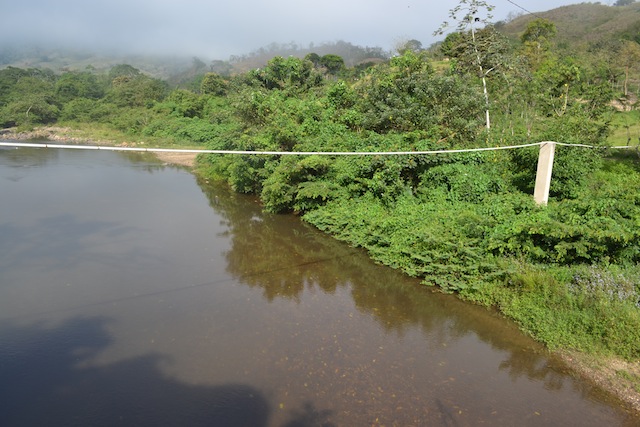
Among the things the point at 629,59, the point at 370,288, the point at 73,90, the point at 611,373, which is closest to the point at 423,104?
the point at 370,288

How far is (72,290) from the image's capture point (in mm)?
8508

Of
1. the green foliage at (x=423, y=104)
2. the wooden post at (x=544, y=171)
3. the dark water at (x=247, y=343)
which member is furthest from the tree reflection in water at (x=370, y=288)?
the green foliage at (x=423, y=104)

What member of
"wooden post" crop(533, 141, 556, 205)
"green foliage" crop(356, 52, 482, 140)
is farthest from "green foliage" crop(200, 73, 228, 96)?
"wooden post" crop(533, 141, 556, 205)

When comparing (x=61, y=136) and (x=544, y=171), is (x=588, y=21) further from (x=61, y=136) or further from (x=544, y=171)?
(x=61, y=136)

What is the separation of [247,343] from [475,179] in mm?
6666

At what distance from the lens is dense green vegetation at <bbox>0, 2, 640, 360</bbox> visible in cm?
718

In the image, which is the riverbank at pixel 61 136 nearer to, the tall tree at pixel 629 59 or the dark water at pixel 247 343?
the dark water at pixel 247 343

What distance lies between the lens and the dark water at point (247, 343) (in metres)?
5.41

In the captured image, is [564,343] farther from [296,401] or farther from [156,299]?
[156,299]

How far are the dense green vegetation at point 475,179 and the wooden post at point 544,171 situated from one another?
17.2 inches

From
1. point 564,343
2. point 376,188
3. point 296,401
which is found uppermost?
point 376,188

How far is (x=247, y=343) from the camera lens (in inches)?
267

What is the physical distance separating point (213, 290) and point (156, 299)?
1046 mm

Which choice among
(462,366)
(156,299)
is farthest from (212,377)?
(462,366)
